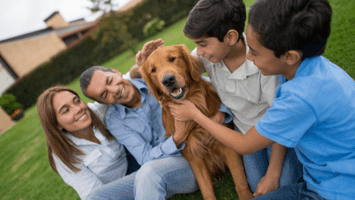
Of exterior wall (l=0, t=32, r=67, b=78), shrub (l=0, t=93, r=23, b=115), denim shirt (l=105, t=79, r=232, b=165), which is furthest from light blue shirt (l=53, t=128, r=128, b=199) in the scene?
exterior wall (l=0, t=32, r=67, b=78)

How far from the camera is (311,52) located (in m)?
1.03

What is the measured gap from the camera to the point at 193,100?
2.08 m

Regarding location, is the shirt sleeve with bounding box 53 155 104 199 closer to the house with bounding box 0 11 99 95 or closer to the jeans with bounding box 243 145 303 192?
the jeans with bounding box 243 145 303 192

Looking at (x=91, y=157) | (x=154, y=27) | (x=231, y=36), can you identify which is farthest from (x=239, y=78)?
(x=154, y=27)

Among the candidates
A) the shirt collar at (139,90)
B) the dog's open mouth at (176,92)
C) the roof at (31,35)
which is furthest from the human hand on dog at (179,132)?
the roof at (31,35)

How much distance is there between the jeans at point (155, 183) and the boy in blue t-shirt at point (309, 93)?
107 centimetres

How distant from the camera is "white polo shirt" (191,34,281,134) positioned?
5.39 ft

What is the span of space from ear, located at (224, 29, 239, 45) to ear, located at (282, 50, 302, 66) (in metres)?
0.59

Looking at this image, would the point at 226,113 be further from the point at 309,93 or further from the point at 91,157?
the point at 91,157

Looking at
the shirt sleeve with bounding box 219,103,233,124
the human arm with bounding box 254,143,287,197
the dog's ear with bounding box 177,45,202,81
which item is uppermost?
the dog's ear with bounding box 177,45,202,81

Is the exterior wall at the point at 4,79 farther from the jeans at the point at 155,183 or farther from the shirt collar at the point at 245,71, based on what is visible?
the shirt collar at the point at 245,71

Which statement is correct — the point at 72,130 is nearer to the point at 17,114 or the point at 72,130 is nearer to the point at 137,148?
the point at 137,148

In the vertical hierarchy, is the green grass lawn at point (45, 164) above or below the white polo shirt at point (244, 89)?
below

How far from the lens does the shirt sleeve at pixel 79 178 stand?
7.20 ft
